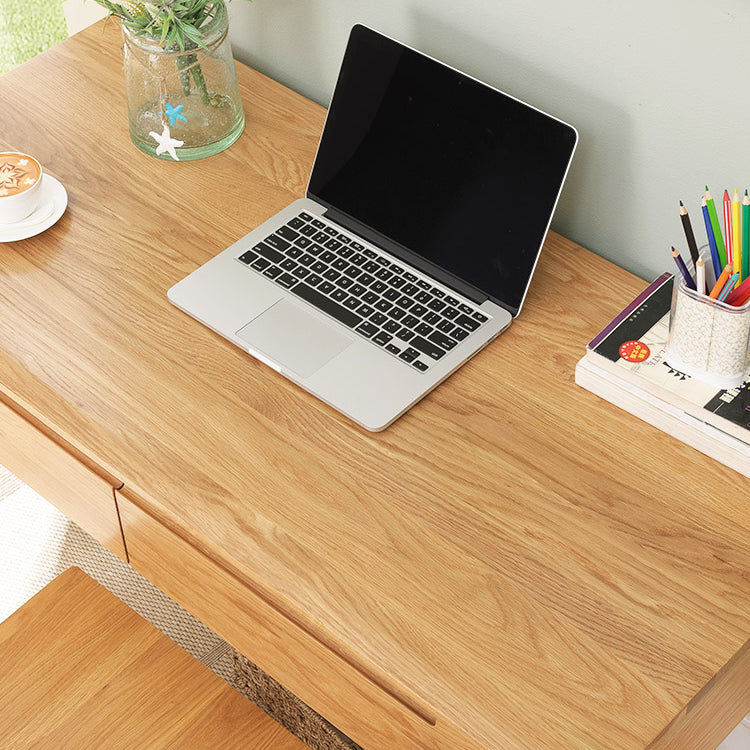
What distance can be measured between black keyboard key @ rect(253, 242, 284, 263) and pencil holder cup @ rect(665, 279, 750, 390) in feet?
1.40

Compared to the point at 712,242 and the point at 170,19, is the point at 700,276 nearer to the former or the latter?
the point at 712,242

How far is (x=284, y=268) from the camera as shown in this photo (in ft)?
3.64

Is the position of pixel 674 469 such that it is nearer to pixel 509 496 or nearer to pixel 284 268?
pixel 509 496

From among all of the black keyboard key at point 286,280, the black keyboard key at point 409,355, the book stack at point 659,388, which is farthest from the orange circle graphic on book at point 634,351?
the black keyboard key at point 286,280

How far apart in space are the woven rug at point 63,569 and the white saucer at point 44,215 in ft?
2.41

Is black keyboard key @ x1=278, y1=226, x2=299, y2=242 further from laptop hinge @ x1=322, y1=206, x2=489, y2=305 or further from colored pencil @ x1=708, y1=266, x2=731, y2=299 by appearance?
colored pencil @ x1=708, y1=266, x2=731, y2=299

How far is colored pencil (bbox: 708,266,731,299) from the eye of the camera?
2.90 ft

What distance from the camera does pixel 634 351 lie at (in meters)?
0.99

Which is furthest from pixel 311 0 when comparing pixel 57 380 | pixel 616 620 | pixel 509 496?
pixel 616 620

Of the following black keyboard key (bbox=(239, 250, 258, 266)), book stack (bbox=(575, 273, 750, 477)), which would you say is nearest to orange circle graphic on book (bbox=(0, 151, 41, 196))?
black keyboard key (bbox=(239, 250, 258, 266))

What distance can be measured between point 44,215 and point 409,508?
1.84 ft

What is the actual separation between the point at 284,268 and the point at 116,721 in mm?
509

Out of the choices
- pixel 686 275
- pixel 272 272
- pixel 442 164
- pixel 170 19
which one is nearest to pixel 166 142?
pixel 170 19

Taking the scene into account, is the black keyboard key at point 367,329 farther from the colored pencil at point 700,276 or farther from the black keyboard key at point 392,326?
the colored pencil at point 700,276
